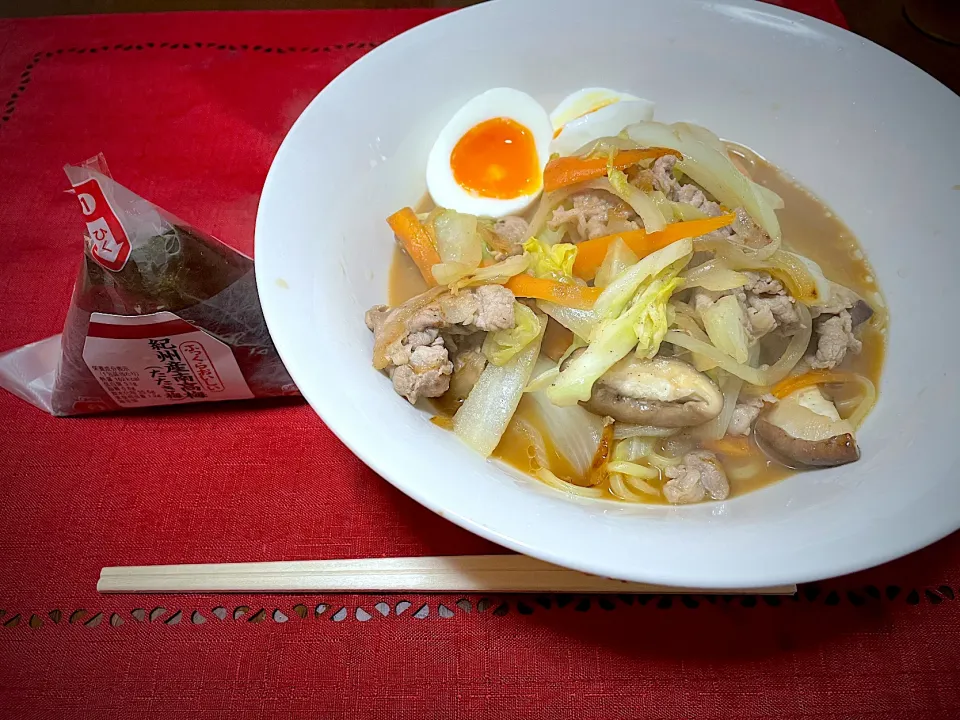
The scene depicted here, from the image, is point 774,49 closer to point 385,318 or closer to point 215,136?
point 385,318

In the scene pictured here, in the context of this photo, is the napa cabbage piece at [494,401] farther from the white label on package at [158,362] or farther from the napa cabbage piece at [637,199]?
the white label on package at [158,362]

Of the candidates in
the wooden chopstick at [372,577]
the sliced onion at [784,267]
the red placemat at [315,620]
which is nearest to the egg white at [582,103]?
the sliced onion at [784,267]

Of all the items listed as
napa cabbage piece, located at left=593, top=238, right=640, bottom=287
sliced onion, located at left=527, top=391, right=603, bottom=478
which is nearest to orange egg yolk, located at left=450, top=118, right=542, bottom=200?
napa cabbage piece, located at left=593, top=238, right=640, bottom=287

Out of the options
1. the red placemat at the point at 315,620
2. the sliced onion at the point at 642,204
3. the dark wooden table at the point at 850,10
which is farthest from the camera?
the dark wooden table at the point at 850,10

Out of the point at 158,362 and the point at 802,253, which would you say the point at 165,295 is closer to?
the point at 158,362

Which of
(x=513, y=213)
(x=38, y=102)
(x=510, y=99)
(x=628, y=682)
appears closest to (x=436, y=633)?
(x=628, y=682)

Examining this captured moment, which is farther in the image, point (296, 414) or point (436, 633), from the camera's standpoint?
point (296, 414)
